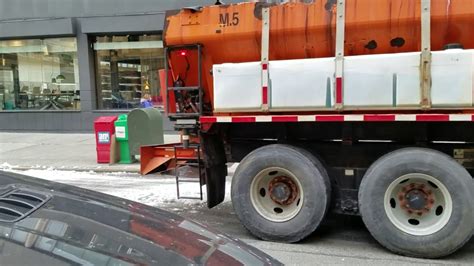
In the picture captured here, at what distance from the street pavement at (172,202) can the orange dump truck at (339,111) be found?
22cm

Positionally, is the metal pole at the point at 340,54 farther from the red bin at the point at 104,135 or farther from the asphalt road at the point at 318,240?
the red bin at the point at 104,135

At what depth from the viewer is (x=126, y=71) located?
1684 centimetres

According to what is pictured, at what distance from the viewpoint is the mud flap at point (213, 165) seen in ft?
19.8

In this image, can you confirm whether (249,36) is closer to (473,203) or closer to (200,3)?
(473,203)

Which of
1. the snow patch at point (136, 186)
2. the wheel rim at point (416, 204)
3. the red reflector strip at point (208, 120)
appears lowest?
the snow patch at point (136, 186)

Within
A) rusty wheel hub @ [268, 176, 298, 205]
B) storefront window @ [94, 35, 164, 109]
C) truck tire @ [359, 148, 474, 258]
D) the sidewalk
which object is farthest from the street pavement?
storefront window @ [94, 35, 164, 109]

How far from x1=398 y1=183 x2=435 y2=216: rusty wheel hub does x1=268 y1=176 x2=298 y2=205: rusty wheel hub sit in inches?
45.6

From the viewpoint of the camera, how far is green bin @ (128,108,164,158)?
1072cm

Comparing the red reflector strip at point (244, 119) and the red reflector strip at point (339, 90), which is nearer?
the red reflector strip at point (339, 90)

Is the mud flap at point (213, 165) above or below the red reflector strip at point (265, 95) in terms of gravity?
below

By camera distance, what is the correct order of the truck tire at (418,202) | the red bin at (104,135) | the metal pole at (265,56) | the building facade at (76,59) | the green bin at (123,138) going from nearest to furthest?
the truck tire at (418,202) < the metal pole at (265,56) < the green bin at (123,138) < the red bin at (104,135) < the building facade at (76,59)

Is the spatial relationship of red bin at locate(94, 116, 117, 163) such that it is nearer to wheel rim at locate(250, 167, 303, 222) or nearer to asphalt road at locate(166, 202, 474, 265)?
asphalt road at locate(166, 202, 474, 265)

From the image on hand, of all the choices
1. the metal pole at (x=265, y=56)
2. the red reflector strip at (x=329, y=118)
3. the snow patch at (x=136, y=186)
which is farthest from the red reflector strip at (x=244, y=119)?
the snow patch at (x=136, y=186)

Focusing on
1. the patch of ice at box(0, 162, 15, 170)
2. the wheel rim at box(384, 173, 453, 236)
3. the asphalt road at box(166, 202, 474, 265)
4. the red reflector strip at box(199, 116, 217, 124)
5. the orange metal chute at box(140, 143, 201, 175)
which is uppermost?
the red reflector strip at box(199, 116, 217, 124)
